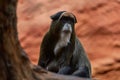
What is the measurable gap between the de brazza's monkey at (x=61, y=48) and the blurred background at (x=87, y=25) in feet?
10.4

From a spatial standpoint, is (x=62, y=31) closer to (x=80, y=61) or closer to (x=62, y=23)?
(x=62, y=23)

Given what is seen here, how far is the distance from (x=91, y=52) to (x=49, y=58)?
3.38 meters

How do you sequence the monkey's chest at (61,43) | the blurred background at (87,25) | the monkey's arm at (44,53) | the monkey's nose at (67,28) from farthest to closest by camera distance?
the blurred background at (87,25) → the monkey's arm at (44,53) → the monkey's chest at (61,43) → the monkey's nose at (67,28)

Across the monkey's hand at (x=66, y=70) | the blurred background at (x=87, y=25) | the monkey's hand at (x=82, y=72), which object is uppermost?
the monkey's hand at (x=66, y=70)

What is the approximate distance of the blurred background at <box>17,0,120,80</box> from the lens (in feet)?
31.7

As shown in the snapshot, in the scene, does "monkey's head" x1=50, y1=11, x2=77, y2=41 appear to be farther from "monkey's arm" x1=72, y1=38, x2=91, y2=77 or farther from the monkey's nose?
"monkey's arm" x1=72, y1=38, x2=91, y2=77

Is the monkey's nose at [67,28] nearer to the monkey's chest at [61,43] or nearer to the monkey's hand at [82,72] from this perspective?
the monkey's chest at [61,43]

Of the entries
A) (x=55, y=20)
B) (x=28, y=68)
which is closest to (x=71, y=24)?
(x=55, y=20)

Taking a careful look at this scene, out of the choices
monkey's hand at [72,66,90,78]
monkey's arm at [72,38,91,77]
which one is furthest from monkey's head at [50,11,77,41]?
monkey's hand at [72,66,90,78]

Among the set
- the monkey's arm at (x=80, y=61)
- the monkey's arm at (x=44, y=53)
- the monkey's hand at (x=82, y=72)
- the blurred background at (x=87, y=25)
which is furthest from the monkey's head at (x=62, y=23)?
the blurred background at (x=87, y=25)

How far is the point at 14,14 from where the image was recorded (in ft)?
11.0

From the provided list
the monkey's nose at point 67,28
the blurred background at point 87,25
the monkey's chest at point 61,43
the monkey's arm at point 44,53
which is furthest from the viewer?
the blurred background at point 87,25

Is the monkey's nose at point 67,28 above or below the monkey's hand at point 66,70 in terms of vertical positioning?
above

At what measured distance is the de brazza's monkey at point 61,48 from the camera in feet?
20.4
